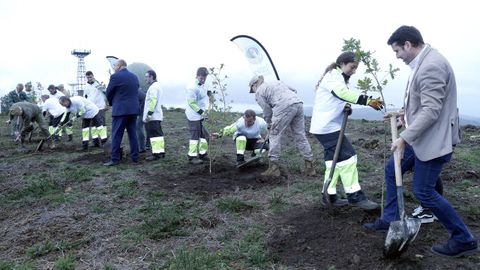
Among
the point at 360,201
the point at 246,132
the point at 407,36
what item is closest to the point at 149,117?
the point at 246,132

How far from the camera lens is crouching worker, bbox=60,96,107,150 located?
34.6ft

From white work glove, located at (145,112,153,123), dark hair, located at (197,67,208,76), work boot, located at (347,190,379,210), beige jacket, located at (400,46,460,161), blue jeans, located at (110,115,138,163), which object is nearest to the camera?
beige jacket, located at (400,46,460,161)

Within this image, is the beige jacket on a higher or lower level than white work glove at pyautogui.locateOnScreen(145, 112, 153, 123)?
higher

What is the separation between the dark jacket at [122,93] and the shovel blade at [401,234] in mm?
5852

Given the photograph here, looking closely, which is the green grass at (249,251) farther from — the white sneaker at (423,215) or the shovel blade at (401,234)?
the white sneaker at (423,215)

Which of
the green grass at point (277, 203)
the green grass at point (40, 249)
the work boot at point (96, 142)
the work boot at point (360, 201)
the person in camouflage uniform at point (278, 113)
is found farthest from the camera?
the work boot at point (96, 142)

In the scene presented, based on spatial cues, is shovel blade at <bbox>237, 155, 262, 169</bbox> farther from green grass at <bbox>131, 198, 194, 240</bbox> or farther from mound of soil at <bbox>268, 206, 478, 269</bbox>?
mound of soil at <bbox>268, 206, 478, 269</bbox>

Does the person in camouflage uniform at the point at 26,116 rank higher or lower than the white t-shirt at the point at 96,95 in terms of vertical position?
lower

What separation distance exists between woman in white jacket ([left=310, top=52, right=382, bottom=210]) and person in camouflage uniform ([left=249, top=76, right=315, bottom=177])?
1679 millimetres

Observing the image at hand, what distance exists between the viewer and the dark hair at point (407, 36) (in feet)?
11.4

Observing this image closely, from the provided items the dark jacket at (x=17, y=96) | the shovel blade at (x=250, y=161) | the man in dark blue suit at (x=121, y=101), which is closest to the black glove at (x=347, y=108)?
the shovel blade at (x=250, y=161)

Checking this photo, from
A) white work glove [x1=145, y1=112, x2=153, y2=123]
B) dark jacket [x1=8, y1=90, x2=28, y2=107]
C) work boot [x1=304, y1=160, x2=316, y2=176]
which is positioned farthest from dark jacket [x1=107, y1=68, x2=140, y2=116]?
dark jacket [x1=8, y1=90, x2=28, y2=107]

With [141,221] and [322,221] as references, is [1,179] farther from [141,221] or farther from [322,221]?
[322,221]

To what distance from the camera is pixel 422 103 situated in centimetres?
337
